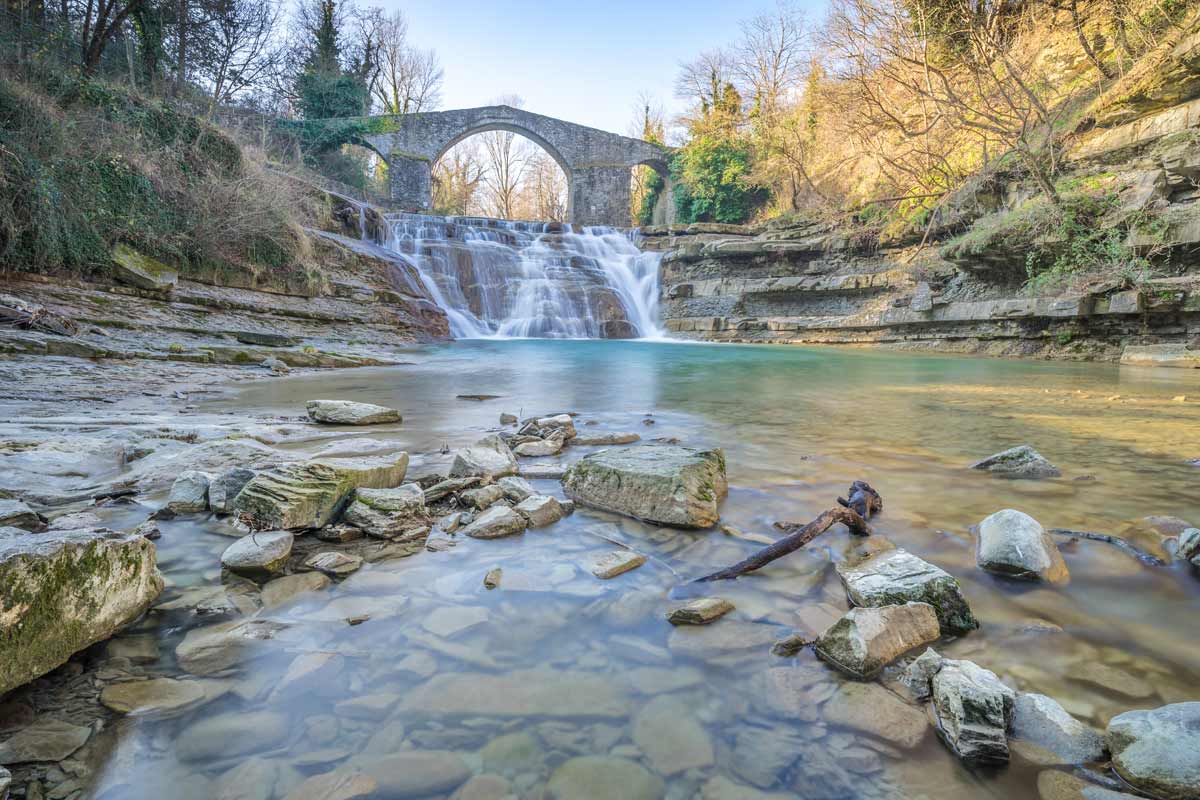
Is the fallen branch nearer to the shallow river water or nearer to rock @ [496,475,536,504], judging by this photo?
the shallow river water

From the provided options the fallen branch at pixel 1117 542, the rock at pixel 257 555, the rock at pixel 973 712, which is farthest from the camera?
the fallen branch at pixel 1117 542

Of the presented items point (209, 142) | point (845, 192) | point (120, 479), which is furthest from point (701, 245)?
point (120, 479)

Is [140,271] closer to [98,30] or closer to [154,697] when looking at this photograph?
[98,30]

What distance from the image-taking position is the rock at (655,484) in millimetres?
1940

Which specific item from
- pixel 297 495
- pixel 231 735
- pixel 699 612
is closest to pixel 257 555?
pixel 297 495

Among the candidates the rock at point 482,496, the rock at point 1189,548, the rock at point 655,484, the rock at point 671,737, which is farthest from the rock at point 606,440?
the rock at point 1189,548

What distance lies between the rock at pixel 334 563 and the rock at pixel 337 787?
28.2 inches

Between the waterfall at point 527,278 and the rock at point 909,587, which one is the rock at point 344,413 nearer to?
the rock at point 909,587

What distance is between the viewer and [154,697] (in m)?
1.03

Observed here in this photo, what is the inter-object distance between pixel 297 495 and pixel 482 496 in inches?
24.4

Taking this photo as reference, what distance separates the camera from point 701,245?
19797 millimetres

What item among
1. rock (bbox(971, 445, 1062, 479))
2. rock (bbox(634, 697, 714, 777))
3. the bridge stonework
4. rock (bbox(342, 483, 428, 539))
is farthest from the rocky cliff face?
the bridge stonework

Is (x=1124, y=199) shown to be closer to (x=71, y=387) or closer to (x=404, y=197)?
(x=71, y=387)

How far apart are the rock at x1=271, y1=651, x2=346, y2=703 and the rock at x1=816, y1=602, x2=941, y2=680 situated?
3.42 ft
